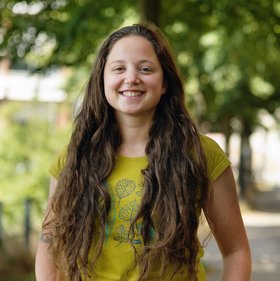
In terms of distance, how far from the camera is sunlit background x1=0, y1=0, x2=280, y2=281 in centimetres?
860

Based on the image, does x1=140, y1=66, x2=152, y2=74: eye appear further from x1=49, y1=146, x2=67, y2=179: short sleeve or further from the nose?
x1=49, y1=146, x2=67, y2=179: short sleeve

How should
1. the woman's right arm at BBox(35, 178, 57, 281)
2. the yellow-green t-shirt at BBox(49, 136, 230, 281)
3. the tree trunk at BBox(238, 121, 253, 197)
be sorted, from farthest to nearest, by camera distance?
the tree trunk at BBox(238, 121, 253, 197)
the woman's right arm at BBox(35, 178, 57, 281)
the yellow-green t-shirt at BBox(49, 136, 230, 281)

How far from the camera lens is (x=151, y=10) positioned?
812cm

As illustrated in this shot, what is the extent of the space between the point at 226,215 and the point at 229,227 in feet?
0.15

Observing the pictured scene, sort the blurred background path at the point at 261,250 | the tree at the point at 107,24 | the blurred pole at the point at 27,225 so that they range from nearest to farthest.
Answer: the tree at the point at 107,24, the blurred pole at the point at 27,225, the blurred background path at the point at 261,250

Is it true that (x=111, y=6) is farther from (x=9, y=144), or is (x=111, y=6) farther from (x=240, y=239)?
(x=240, y=239)

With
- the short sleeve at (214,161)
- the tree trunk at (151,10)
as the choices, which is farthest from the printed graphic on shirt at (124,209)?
the tree trunk at (151,10)

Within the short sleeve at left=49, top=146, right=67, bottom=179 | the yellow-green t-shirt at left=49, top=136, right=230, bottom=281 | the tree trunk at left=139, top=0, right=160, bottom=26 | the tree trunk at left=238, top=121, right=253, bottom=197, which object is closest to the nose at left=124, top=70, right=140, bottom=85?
the yellow-green t-shirt at left=49, top=136, right=230, bottom=281

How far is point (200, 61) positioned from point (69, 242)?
14616 millimetres

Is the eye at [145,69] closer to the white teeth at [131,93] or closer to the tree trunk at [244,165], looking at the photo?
the white teeth at [131,93]

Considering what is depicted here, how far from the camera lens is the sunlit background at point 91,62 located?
8.60 meters

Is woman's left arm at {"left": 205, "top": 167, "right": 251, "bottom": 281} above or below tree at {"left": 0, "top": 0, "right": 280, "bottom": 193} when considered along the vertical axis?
below

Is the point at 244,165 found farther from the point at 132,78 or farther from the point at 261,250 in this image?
the point at 132,78

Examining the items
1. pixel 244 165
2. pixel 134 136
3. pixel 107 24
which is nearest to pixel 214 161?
pixel 134 136
